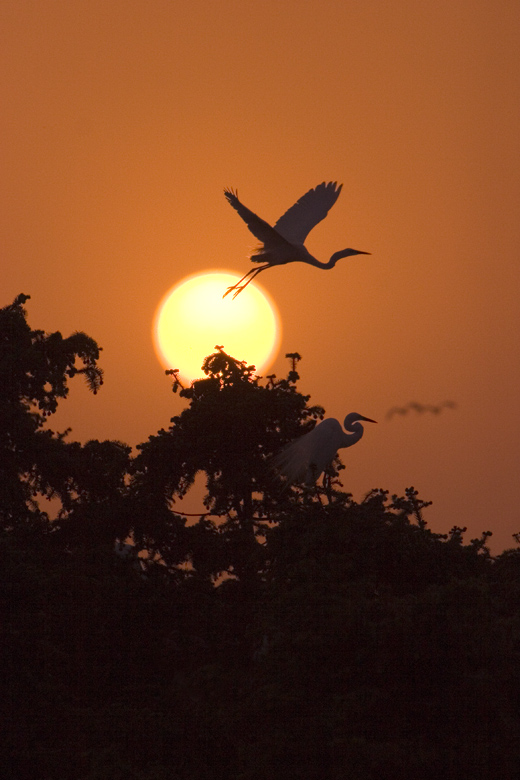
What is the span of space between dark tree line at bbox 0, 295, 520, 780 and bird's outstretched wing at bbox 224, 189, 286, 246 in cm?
471

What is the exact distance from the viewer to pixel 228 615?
61.7ft

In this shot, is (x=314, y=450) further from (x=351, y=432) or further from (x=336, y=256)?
(x=336, y=256)

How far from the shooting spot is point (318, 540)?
49.9 feet

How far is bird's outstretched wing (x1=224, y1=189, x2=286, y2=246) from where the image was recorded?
54.5ft

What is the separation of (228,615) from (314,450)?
417cm

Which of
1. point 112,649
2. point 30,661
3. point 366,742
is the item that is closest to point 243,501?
point 112,649

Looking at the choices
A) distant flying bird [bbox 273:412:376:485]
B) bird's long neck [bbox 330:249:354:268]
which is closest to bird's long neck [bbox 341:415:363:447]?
distant flying bird [bbox 273:412:376:485]

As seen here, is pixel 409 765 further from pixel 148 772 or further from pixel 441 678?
pixel 148 772

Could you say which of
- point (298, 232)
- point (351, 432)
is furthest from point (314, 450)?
point (298, 232)

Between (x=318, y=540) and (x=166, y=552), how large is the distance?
23.9ft

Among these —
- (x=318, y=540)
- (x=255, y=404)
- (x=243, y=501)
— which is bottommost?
(x=318, y=540)

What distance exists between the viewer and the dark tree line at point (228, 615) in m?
12.0

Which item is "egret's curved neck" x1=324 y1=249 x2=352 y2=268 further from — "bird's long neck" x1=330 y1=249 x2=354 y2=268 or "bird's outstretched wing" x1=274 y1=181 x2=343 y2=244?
"bird's outstretched wing" x1=274 y1=181 x2=343 y2=244

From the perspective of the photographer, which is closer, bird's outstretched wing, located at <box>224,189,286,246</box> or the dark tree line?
the dark tree line
